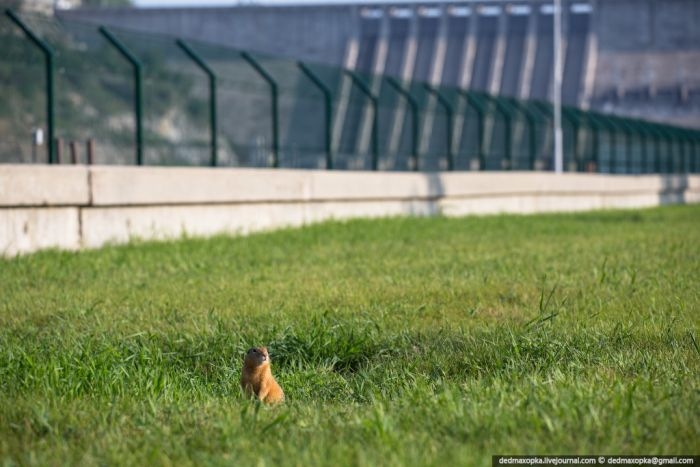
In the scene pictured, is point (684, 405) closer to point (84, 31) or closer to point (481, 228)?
point (84, 31)

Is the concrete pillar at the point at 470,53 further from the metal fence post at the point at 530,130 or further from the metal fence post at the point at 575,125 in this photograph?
the metal fence post at the point at 530,130

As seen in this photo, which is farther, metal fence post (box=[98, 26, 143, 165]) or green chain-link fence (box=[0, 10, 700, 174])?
metal fence post (box=[98, 26, 143, 165])

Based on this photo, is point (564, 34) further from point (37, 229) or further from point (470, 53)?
point (37, 229)

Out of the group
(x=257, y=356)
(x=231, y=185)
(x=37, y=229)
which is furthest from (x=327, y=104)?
(x=257, y=356)

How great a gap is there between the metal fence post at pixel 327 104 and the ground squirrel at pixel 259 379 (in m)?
13.5

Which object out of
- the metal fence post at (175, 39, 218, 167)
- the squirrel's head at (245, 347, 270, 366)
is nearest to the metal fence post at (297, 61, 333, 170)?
the metal fence post at (175, 39, 218, 167)

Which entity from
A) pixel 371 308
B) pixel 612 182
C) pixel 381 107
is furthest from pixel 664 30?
pixel 371 308

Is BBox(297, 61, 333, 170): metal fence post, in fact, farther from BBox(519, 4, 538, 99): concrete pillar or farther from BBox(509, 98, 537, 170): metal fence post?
BBox(519, 4, 538, 99): concrete pillar

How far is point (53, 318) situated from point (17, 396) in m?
2.42

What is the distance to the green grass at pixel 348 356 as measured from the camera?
14.3 ft

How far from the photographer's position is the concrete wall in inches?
476

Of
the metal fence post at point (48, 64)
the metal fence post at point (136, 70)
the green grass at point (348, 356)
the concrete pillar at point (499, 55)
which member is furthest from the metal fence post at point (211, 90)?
the concrete pillar at point (499, 55)

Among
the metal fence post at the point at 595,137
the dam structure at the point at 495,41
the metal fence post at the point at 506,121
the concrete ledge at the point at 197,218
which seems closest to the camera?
the concrete ledge at the point at 197,218

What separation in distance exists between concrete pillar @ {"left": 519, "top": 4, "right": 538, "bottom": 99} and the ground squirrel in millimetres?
82098
